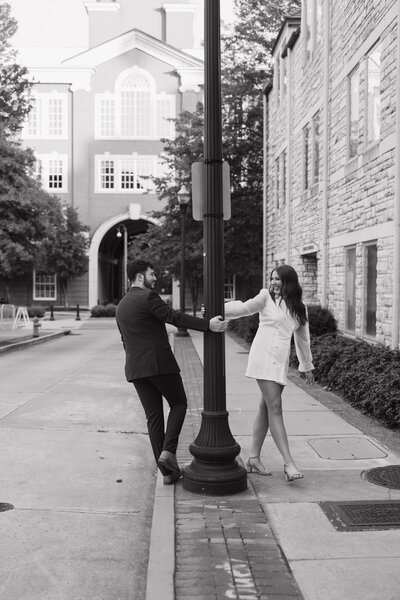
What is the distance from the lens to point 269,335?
5516 millimetres

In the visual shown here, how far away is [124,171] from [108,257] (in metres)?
9.42

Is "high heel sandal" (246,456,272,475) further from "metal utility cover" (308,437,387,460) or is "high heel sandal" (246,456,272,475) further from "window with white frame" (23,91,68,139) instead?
"window with white frame" (23,91,68,139)

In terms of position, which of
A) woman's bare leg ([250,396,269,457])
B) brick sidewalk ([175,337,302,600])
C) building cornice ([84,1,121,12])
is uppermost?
building cornice ([84,1,121,12])

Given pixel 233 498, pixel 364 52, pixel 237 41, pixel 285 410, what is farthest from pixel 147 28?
pixel 233 498

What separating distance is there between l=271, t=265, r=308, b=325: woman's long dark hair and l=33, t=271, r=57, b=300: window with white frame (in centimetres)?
4011

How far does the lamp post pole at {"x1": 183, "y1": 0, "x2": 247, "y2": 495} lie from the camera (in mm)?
5219

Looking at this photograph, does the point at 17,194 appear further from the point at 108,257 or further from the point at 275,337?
the point at 108,257

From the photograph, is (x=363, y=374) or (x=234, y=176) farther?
(x=234, y=176)

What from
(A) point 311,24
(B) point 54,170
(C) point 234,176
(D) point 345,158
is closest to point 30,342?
(C) point 234,176

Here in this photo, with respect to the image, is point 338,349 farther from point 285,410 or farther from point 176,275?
point 176,275

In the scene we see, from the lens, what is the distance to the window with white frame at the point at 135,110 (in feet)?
141

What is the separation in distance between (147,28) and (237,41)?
22328 mm

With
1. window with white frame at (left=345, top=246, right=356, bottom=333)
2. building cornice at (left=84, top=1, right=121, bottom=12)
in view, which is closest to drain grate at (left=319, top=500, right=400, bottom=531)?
window with white frame at (left=345, top=246, right=356, bottom=333)

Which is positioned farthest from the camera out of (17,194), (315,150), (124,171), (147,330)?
(124,171)
